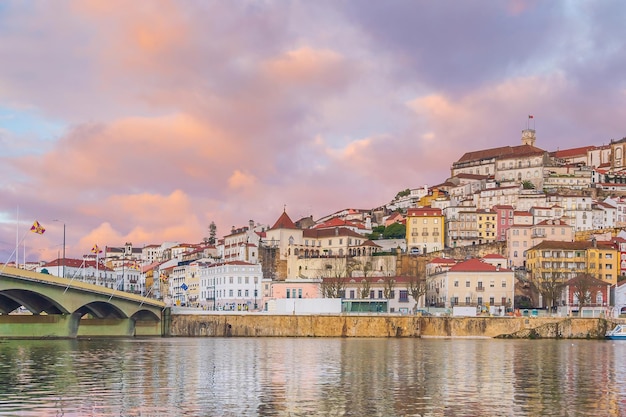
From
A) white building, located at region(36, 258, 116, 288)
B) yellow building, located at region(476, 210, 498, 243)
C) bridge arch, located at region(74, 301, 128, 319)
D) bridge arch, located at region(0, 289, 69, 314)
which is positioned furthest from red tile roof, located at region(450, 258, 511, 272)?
white building, located at region(36, 258, 116, 288)

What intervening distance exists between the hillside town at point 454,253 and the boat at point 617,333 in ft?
29.4

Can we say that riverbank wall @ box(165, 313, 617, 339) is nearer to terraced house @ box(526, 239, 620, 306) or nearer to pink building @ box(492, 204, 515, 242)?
terraced house @ box(526, 239, 620, 306)

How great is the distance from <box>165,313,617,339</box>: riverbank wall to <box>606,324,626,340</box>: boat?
2.10 ft

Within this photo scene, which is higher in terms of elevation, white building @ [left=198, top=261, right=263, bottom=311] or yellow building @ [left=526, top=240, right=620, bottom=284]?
yellow building @ [left=526, top=240, right=620, bottom=284]

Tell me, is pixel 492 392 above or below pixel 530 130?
below

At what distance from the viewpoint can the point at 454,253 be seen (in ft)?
447

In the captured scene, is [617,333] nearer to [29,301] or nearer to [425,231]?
[425,231]

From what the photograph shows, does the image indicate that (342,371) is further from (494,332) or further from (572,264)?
(572,264)

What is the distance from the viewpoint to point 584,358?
6069cm

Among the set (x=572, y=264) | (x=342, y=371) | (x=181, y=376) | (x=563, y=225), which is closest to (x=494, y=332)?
(x=572, y=264)

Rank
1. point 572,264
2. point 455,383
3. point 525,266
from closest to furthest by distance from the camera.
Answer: point 455,383 < point 572,264 < point 525,266

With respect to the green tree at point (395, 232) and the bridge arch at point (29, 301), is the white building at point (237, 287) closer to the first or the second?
the green tree at point (395, 232)

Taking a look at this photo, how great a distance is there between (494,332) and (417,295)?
674 inches

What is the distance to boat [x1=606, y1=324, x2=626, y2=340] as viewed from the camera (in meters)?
95.0
